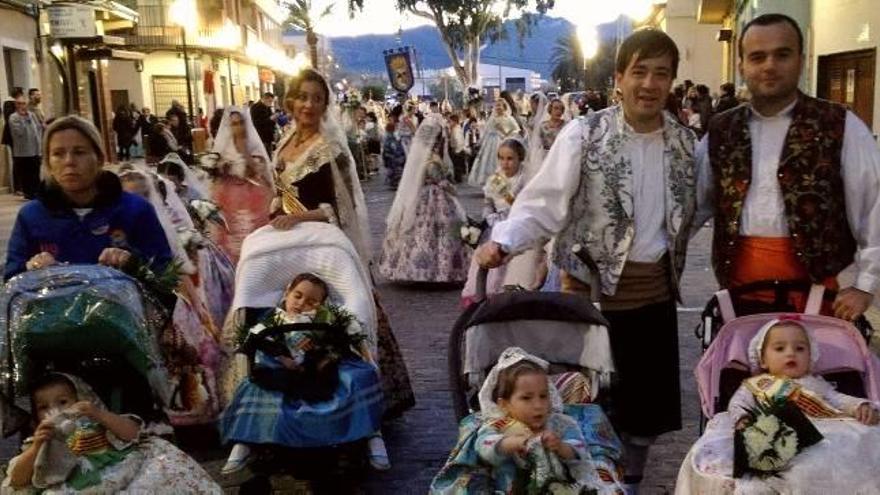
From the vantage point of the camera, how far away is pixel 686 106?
17.1m

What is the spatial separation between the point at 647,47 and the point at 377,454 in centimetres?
233

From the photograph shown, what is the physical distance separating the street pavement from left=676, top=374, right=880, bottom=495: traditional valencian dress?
518mm

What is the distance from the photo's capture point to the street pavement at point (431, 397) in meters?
4.76

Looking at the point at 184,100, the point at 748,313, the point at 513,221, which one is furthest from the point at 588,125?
the point at 184,100

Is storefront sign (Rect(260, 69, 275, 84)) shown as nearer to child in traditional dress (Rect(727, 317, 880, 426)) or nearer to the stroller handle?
the stroller handle

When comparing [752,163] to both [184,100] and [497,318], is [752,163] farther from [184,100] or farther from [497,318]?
[184,100]

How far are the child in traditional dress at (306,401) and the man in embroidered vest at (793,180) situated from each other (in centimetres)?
188

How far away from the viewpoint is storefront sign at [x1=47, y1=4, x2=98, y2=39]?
839 inches

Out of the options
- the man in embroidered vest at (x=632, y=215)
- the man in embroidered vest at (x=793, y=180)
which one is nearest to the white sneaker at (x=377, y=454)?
the man in embroidered vest at (x=632, y=215)

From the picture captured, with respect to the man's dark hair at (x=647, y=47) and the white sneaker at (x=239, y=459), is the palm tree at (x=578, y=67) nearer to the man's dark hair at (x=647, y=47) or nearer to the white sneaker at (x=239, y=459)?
the white sneaker at (x=239, y=459)

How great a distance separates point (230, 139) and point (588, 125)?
14.3ft

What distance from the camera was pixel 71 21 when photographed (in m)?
21.5

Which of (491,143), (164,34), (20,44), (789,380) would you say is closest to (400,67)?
(491,143)

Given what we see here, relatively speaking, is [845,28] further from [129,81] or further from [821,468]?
[129,81]
